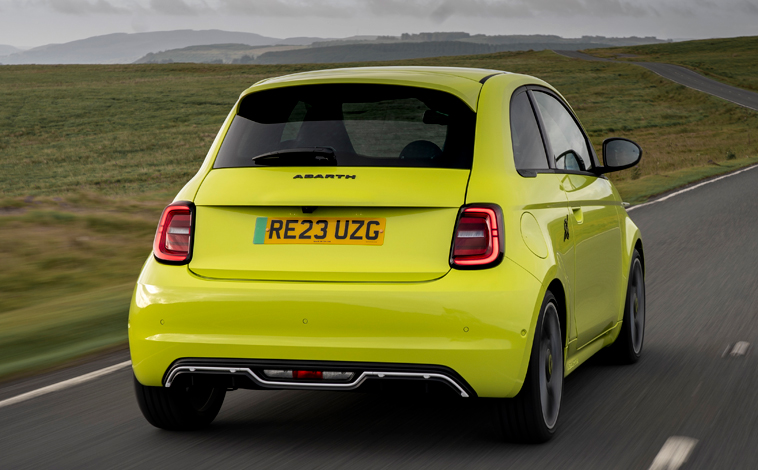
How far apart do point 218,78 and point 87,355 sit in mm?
83981

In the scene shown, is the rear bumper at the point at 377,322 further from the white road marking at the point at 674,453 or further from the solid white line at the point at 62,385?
the solid white line at the point at 62,385

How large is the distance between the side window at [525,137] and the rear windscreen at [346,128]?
327mm

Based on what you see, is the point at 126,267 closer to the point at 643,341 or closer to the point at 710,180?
the point at 643,341

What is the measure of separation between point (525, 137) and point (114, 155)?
3589cm

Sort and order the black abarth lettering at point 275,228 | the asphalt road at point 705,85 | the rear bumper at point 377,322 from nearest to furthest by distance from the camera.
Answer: the rear bumper at point 377,322, the black abarth lettering at point 275,228, the asphalt road at point 705,85

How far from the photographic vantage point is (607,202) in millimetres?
5953

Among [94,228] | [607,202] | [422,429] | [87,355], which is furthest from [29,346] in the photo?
[94,228]

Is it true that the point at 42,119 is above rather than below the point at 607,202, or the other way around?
below

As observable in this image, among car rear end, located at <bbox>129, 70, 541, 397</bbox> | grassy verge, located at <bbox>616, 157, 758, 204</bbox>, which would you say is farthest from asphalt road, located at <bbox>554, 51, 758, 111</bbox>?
car rear end, located at <bbox>129, 70, 541, 397</bbox>

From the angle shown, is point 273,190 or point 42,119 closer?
point 273,190

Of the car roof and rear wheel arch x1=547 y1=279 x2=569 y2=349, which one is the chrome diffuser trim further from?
the car roof

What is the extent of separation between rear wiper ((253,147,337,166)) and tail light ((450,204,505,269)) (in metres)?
0.64

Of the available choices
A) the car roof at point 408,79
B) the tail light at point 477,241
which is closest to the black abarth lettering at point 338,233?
the tail light at point 477,241

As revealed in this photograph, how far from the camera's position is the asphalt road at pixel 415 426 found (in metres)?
4.33
